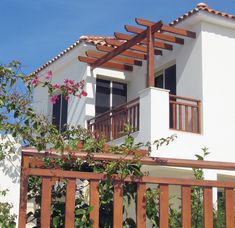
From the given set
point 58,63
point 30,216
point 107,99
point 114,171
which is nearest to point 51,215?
point 30,216

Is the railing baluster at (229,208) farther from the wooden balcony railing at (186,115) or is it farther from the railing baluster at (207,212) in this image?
the wooden balcony railing at (186,115)

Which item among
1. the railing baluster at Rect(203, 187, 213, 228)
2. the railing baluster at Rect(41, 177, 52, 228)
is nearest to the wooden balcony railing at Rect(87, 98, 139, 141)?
the railing baluster at Rect(203, 187, 213, 228)

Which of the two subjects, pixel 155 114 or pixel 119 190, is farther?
pixel 155 114

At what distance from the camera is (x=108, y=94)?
17500 millimetres

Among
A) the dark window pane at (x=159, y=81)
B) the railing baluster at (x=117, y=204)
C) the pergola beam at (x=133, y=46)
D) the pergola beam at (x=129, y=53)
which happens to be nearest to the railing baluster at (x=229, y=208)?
the railing baluster at (x=117, y=204)

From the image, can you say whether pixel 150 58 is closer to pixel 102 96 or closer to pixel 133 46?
pixel 133 46

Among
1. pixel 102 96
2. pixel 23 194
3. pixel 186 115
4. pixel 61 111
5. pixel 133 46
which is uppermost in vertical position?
pixel 133 46

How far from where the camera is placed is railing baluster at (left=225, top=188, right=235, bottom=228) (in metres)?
4.77

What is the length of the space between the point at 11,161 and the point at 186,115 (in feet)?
31.7

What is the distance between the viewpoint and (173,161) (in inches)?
187

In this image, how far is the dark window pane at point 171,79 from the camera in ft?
51.2

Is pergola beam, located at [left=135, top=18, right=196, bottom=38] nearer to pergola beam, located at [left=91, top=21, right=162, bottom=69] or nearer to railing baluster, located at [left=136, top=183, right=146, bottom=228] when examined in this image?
pergola beam, located at [left=91, top=21, right=162, bottom=69]

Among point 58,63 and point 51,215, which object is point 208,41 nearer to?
point 58,63

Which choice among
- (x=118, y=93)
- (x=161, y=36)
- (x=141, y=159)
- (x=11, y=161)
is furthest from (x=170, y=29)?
(x=11, y=161)
